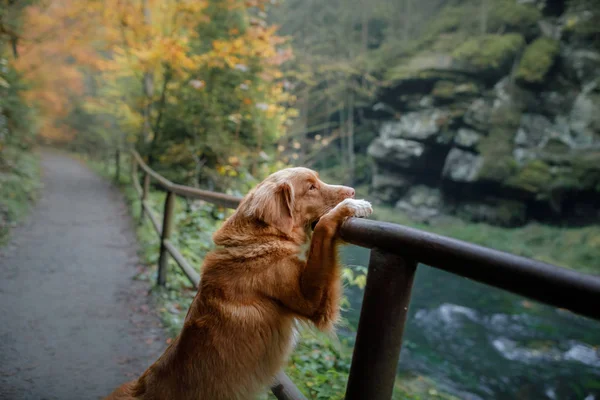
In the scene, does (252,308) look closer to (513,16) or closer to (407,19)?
(513,16)

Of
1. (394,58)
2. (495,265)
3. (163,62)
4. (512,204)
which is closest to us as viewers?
(495,265)

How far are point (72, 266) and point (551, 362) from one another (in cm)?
972

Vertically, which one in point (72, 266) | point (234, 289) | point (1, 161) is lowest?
point (72, 266)

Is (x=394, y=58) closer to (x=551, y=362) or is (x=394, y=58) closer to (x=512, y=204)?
(x=512, y=204)

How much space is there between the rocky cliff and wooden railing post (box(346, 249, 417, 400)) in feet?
67.7

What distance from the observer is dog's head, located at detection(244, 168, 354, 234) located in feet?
6.35

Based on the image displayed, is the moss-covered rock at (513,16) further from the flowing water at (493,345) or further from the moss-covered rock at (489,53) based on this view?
the flowing water at (493,345)

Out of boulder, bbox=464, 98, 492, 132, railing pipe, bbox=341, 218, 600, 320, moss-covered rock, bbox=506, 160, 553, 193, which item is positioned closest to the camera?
railing pipe, bbox=341, 218, 600, 320

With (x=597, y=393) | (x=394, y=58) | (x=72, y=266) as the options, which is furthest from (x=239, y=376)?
(x=394, y=58)

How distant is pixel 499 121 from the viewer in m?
19.8

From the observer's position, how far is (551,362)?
7.91 m

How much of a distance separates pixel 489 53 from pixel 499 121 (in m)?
3.95

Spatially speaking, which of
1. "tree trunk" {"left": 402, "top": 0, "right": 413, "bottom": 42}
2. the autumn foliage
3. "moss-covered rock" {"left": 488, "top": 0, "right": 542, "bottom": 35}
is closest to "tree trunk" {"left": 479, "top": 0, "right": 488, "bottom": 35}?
"moss-covered rock" {"left": 488, "top": 0, "right": 542, "bottom": 35}

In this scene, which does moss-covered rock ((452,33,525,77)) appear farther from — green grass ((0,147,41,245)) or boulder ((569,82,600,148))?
green grass ((0,147,41,245))
